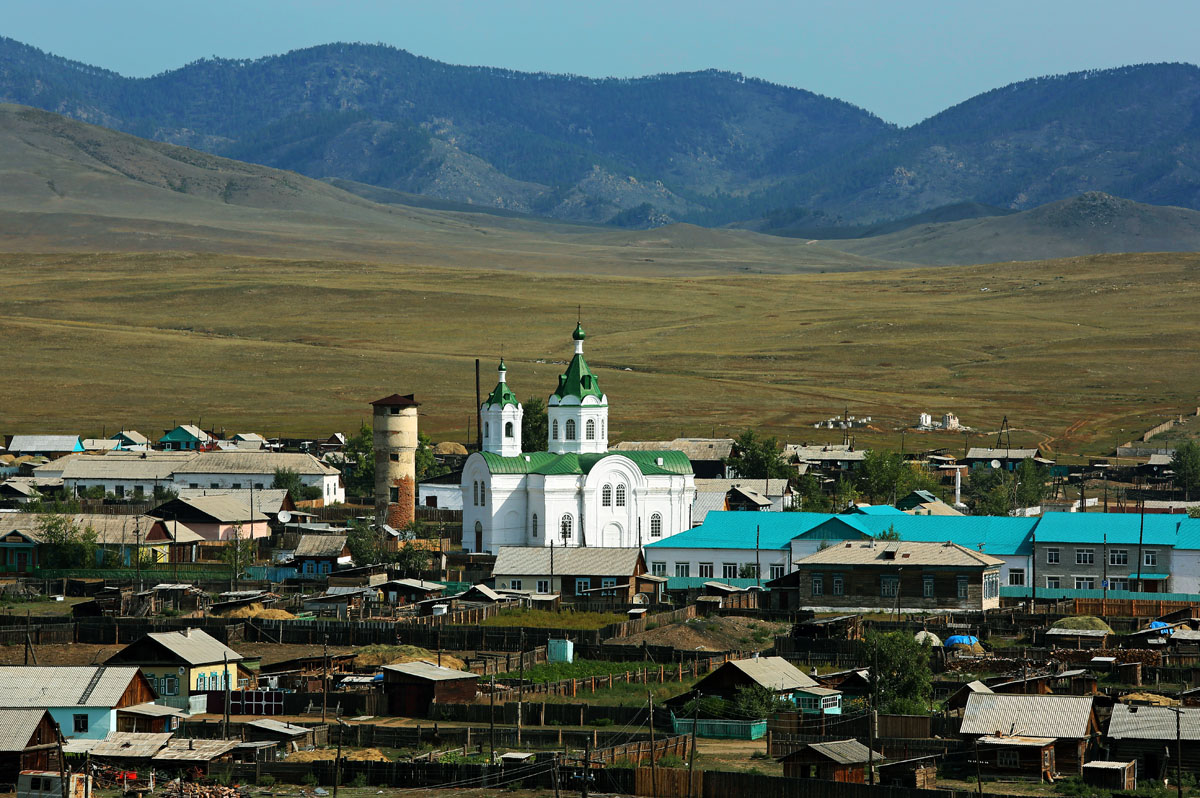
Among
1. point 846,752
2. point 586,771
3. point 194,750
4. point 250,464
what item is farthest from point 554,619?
point 250,464

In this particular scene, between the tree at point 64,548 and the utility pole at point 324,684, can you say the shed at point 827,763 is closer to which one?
the utility pole at point 324,684

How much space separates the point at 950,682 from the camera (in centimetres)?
4612

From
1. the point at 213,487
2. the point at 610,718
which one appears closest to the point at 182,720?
the point at 610,718

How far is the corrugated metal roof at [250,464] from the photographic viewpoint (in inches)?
4048

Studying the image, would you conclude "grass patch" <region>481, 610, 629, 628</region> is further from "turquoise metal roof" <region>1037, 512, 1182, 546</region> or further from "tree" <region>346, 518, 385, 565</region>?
"turquoise metal roof" <region>1037, 512, 1182, 546</region>

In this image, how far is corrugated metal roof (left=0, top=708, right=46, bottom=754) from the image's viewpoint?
35.1m

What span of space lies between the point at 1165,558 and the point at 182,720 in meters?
40.0

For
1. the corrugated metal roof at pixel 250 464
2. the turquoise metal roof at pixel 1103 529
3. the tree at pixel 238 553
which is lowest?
the tree at pixel 238 553

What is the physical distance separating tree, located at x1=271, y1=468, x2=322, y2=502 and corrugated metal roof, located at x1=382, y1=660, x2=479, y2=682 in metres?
54.9

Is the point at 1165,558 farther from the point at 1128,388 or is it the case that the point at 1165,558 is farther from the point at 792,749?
the point at 1128,388

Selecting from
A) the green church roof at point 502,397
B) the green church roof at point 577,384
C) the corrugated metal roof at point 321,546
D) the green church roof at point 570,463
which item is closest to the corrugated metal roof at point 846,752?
the corrugated metal roof at point 321,546

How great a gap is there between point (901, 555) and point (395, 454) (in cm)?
3631

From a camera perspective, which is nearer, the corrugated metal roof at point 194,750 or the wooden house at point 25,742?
the wooden house at point 25,742

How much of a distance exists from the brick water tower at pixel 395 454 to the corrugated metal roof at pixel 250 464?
9292 mm
